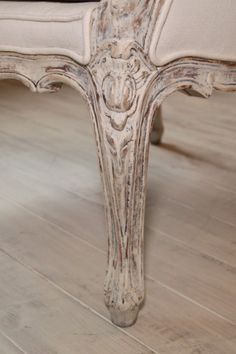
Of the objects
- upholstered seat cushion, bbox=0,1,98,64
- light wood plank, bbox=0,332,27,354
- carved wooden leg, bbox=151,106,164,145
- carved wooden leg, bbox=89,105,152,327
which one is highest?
upholstered seat cushion, bbox=0,1,98,64

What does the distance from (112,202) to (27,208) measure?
56 centimetres

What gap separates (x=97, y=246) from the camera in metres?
1.18

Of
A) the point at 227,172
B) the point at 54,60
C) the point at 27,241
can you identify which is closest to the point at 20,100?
the point at 227,172

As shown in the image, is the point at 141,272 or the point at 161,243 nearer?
the point at 141,272

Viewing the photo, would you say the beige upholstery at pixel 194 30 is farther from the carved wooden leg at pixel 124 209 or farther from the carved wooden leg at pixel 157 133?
the carved wooden leg at pixel 157 133

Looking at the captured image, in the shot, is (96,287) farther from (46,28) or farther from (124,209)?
(46,28)

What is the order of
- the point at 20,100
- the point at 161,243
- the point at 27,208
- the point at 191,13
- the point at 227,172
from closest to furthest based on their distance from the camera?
the point at 191,13 < the point at 161,243 < the point at 27,208 < the point at 227,172 < the point at 20,100

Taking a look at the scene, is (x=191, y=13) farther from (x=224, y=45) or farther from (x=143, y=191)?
(x=143, y=191)

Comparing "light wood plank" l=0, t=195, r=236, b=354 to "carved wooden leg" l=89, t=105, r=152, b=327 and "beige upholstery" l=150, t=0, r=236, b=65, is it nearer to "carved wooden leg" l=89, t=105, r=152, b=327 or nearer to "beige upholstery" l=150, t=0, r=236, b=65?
"carved wooden leg" l=89, t=105, r=152, b=327

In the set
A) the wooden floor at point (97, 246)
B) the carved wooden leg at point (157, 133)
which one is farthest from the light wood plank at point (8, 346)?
the carved wooden leg at point (157, 133)

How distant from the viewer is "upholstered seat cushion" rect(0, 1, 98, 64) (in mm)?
824

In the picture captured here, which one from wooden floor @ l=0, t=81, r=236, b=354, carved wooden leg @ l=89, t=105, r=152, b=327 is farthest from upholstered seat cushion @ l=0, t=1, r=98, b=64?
wooden floor @ l=0, t=81, r=236, b=354

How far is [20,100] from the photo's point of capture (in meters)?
2.49

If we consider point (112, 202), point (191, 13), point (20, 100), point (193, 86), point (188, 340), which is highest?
point (191, 13)
